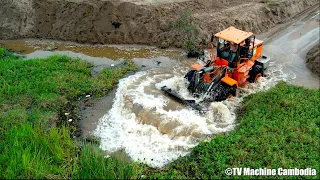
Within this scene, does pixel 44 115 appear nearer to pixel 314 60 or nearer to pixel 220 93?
pixel 220 93

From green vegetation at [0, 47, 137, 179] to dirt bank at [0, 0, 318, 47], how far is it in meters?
2.71

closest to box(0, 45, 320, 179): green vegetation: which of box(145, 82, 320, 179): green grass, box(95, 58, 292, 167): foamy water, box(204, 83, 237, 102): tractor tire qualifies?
box(145, 82, 320, 179): green grass

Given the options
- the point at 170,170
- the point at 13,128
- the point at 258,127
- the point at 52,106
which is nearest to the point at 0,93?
the point at 52,106

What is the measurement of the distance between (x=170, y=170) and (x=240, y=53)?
5870 mm

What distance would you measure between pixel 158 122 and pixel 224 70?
10.6 ft

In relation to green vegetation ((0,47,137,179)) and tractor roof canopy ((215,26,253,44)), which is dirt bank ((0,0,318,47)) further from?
tractor roof canopy ((215,26,253,44))

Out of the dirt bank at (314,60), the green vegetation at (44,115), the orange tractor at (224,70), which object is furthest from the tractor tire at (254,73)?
the green vegetation at (44,115)

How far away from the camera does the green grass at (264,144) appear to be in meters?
8.07

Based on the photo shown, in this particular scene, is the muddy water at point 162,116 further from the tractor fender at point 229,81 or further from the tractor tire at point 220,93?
the tractor fender at point 229,81

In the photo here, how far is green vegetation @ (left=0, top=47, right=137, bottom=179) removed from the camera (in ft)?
25.9

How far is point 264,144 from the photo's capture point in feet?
28.5

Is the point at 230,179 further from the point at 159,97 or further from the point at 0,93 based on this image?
the point at 0,93

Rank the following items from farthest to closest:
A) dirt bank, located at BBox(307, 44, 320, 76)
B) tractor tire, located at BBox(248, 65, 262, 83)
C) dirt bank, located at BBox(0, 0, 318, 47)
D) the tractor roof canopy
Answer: dirt bank, located at BBox(0, 0, 318, 47), dirt bank, located at BBox(307, 44, 320, 76), tractor tire, located at BBox(248, 65, 262, 83), the tractor roof canopy

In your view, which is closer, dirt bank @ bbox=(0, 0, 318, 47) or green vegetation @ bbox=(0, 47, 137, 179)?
green vegetation @ bbox=(0, 47, 137, 179)
